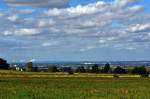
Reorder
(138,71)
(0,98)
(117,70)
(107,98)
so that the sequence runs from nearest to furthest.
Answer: (0,98)
(107,98)
(138,71)
(117,70)

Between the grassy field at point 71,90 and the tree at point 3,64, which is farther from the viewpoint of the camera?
the tree at point 3,64

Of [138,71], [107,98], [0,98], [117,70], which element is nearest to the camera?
[0,98]

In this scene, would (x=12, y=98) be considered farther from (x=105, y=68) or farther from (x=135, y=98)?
(x=105, y=68)

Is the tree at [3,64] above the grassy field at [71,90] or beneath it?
above

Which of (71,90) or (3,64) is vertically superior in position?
(3,64)

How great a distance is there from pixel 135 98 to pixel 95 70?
13377cm

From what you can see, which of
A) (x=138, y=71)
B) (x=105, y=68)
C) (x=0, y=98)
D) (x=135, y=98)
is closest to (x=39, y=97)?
(x=0, y=98)

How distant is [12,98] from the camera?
31.2 metres

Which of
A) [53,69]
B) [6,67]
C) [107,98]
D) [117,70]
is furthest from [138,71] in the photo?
[107,98]

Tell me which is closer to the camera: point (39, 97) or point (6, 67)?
point (39, 97)

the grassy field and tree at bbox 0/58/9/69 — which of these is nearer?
the grassy field

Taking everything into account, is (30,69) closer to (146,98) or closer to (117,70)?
(117,70)

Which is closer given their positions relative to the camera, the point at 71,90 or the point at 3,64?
the point at 71,90

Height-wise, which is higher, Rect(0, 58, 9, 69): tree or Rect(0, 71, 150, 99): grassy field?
Rect(0, 58, 9, 69): tree
